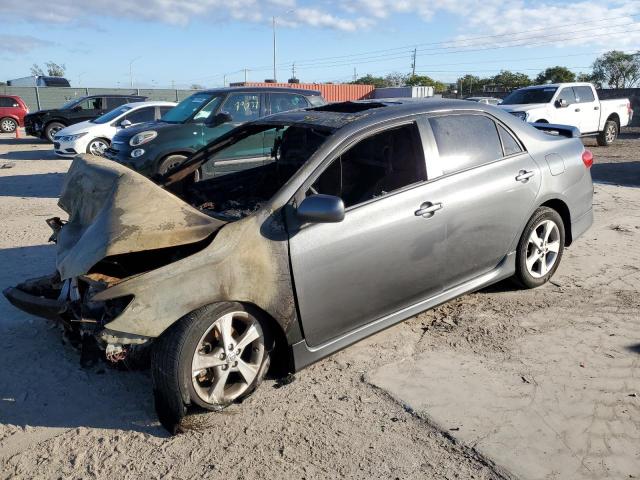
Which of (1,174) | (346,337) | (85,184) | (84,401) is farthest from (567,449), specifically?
(1,174)

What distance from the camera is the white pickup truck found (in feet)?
45.9

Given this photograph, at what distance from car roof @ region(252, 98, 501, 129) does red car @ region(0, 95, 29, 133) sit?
23041 millimetres

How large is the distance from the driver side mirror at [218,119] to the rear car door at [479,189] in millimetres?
5262

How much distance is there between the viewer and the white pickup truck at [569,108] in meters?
14.0

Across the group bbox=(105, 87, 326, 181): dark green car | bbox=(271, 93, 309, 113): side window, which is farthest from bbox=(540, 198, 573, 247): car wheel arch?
bbox=(271, 93, 309, 113): side window

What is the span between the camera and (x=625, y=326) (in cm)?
409

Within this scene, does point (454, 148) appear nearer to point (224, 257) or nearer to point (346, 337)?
point (346, 337)

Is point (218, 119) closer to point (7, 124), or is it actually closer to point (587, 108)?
point (587, 108)

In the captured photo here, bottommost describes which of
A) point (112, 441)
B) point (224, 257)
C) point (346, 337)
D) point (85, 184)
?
point (112, 441)

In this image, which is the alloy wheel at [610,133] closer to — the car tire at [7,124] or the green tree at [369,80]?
the car tire at [7,124]

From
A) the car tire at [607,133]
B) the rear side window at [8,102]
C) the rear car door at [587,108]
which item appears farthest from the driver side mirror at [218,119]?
the rear side window at [8,102]

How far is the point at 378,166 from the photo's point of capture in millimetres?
3936

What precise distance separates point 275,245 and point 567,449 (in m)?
1.88

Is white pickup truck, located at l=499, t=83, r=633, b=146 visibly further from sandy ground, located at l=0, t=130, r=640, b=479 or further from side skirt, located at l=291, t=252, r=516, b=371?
sandy ground, located at l=0, t=130, r=640, b=479
